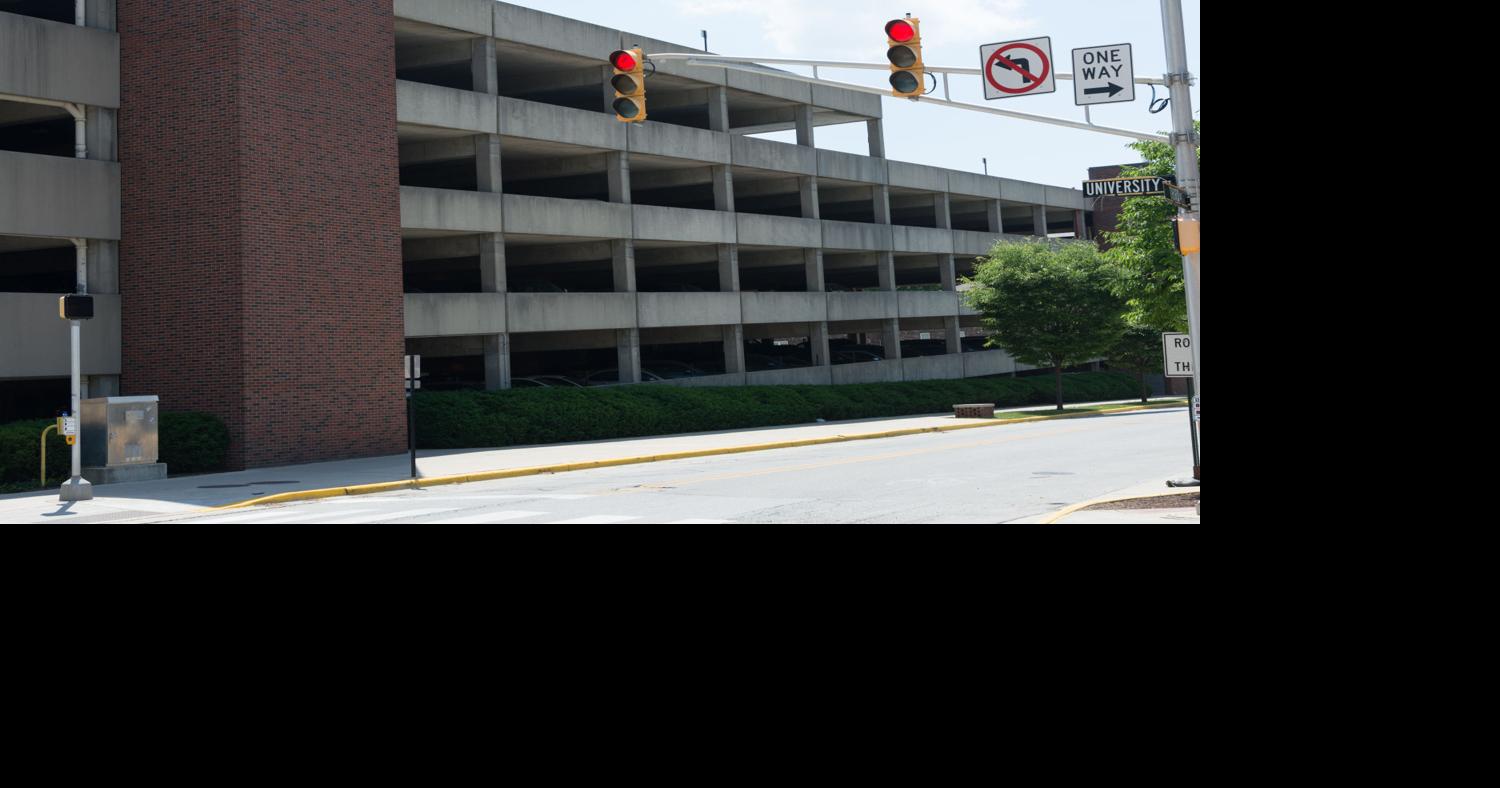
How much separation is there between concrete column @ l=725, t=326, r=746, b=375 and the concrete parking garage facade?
8 cm

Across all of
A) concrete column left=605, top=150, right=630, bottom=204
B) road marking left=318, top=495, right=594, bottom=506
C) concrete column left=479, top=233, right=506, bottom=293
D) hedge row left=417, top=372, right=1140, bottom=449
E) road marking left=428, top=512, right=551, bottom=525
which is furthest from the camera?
concrete column left=605, top=150, right=630, bottom=204

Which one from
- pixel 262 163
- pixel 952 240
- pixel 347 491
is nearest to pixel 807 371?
pixel 952 240

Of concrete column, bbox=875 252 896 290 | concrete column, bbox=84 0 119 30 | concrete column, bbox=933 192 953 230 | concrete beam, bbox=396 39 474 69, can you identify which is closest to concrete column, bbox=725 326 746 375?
concrete column, bbox=875 252 896 290

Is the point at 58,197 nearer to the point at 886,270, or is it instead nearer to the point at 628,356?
the point at 628,356

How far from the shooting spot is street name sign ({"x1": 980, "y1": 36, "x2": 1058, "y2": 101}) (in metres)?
15.5

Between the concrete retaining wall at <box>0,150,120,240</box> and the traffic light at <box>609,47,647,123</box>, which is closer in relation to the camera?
the traffic light at <box>609,47,647,123</box>

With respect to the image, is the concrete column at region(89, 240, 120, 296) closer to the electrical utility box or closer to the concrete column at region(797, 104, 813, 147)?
the electrical utility box

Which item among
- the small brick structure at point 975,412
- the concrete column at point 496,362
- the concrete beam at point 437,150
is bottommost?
the small brick structure at point 975,412

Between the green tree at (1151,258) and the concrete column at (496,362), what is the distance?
18.6 meters

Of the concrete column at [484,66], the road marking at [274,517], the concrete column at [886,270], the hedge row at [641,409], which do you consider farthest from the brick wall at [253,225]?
the concrete column at [886,270]

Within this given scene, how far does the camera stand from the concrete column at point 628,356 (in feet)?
132

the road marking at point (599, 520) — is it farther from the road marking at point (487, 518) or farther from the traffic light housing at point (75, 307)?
the traffic light housing at point (75, 307)
